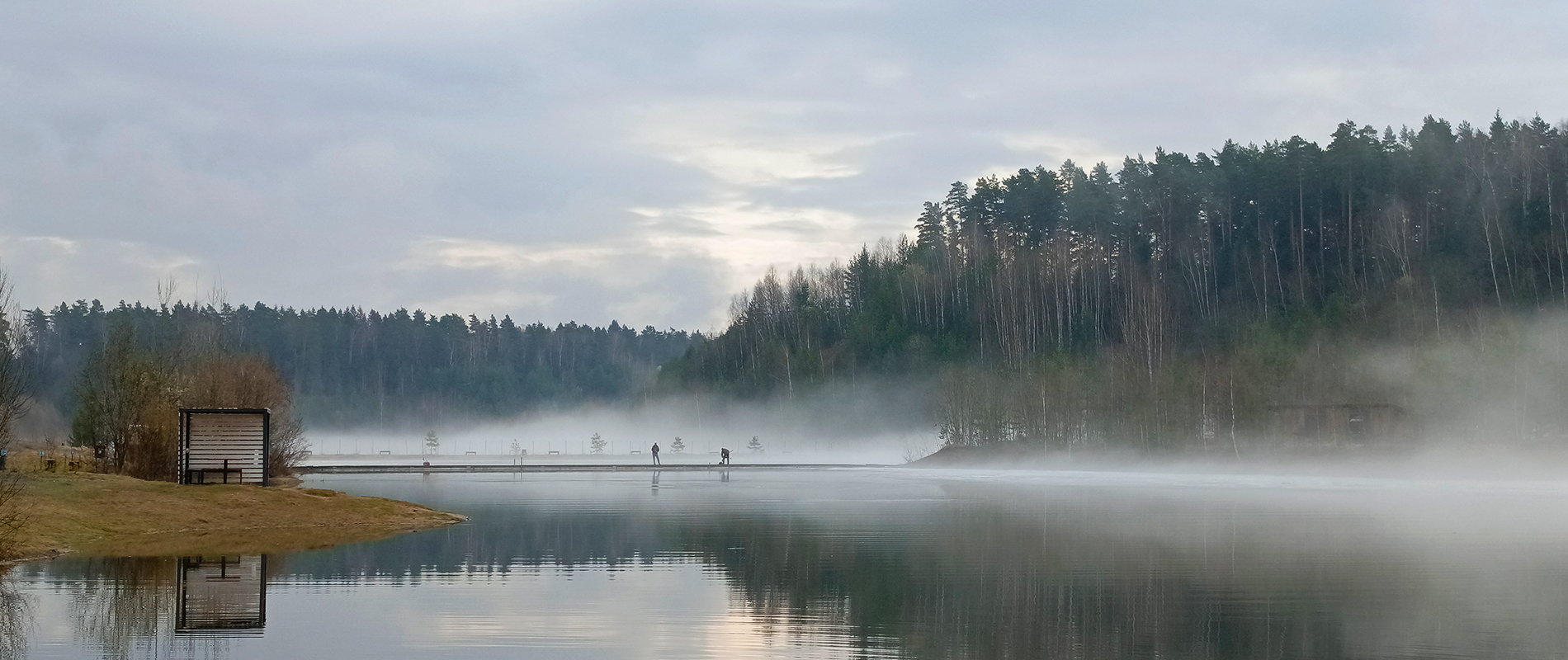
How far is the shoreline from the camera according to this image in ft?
97.7

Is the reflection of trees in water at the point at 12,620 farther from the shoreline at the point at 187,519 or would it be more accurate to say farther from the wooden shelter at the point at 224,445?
the wooden shelter at the point at 224,445

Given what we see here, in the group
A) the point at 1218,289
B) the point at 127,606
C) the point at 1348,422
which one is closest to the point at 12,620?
the point at 127,606

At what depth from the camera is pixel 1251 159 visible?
118625 mm

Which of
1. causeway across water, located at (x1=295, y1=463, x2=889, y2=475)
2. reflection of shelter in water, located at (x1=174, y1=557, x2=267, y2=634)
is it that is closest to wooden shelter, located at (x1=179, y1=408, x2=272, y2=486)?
reflection of shelter in water, located at (x1=174, y1=557, x2=267, y2=634)

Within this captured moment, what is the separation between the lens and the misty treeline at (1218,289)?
87625 mm

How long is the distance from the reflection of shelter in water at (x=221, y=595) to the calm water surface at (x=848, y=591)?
79mm

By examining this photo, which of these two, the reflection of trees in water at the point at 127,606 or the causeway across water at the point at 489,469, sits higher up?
the causeway across water at the point at 489,469

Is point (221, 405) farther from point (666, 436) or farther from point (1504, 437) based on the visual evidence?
point (666, 436)

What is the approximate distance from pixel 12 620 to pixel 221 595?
329cm

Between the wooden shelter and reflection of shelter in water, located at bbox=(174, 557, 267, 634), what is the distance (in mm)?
14252

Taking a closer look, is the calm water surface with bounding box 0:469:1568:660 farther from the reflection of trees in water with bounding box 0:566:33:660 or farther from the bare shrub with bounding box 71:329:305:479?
the bare shrub with bounding box 71:329:305:479

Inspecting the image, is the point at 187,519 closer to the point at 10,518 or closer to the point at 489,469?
the point at 10,518

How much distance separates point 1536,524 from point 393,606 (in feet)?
100

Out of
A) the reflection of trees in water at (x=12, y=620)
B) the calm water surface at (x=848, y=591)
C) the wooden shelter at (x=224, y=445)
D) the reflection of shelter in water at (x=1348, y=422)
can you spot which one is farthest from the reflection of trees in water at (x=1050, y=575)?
the reflection of shelter in water at (x=1348, y=422)
